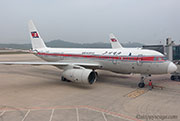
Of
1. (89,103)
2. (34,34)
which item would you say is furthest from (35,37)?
(89,103)

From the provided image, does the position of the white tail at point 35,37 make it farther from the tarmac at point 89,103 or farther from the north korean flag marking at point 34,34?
the tarmac at point 89,103

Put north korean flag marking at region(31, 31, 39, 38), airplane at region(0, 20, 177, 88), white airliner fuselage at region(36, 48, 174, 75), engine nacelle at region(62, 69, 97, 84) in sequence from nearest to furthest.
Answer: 1. white airliner fuselage at region(36, 48, 174, 75)
2. airplane at region(0, 20, 177, 88)
3. engine nacelle at region(62, 69, 97, 84)
4. north korean flag marking at region(31, 31, 39, 38)

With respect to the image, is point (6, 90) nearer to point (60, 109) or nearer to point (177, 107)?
point (60, 109)

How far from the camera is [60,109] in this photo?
10.4 meters

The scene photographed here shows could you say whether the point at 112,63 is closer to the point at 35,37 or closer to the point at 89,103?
the point at 89,103

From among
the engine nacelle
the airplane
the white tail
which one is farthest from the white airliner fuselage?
the white tail

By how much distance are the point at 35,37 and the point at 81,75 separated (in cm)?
1501

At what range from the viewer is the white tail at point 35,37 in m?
26.5

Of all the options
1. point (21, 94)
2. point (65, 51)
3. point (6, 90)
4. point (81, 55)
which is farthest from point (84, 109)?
point (65, 51)

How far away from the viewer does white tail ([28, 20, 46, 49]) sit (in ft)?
86.9

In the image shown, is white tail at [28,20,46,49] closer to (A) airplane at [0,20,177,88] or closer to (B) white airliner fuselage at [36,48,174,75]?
(A) airplane at [0,20,177,88]

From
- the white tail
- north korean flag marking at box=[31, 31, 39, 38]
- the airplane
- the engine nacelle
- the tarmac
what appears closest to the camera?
the tarmac

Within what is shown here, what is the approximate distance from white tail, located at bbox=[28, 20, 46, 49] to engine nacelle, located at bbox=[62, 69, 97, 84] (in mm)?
12079

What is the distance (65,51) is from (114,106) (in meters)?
13.2
